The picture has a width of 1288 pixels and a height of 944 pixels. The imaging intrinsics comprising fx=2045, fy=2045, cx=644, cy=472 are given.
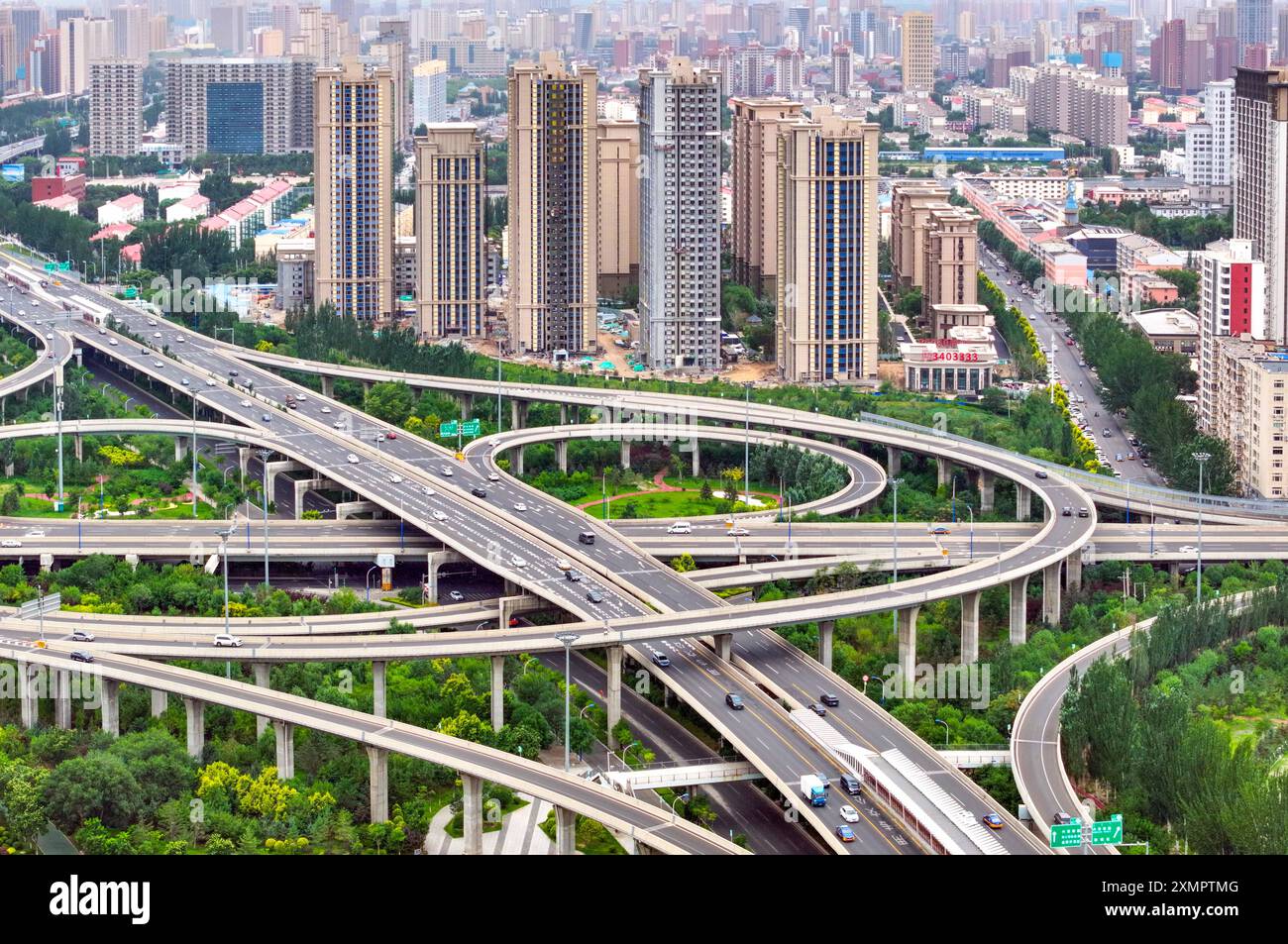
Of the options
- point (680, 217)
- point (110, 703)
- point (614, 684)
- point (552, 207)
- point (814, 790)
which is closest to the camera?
point (814, 790)

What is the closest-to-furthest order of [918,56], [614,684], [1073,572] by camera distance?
[614,684]
[1073,572]
[918,56]

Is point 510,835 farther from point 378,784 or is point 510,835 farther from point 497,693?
point 497,693

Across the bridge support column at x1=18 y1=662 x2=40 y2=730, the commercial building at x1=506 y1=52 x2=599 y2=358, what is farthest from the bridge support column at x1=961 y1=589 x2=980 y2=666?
the commercial building at x1=506 y1=52 x2=599 y2=358

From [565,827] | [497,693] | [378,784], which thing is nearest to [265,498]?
[497,693]

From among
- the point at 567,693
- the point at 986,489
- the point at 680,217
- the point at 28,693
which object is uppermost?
the point at 680,217

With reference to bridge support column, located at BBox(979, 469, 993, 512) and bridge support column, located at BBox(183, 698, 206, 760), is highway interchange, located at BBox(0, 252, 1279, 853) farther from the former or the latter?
bridge support column, located at BBox(183, 698, 206, 760)

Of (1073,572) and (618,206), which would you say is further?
(618,206)
